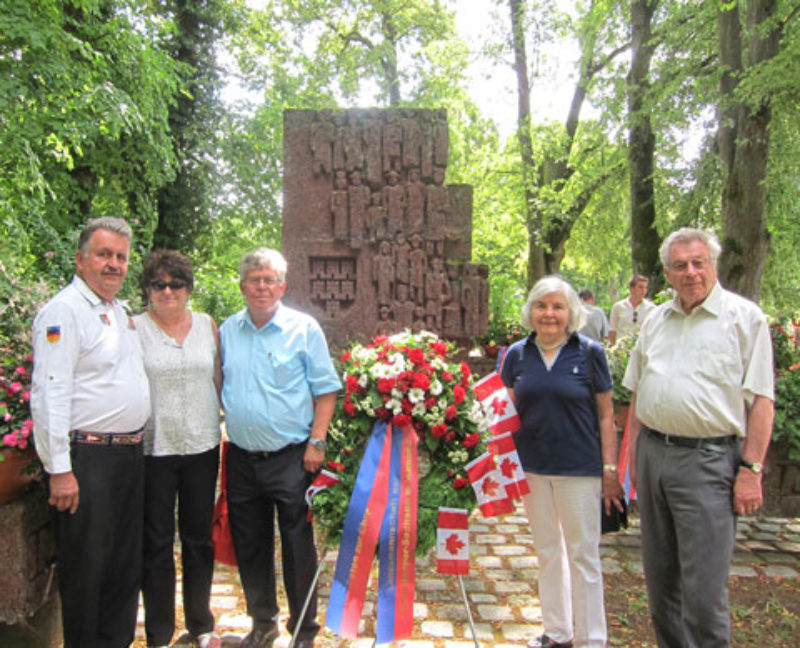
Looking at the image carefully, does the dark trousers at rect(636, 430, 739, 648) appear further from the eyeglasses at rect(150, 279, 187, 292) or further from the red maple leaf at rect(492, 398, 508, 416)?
the eyeglasses at rect(150, 279, 187, 292)

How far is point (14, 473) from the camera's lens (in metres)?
2.61

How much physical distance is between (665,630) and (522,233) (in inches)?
555

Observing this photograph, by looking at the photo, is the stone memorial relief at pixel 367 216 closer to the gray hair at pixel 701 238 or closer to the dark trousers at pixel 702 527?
the gray hair at pixel 701 238

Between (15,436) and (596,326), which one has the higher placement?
(596,326)

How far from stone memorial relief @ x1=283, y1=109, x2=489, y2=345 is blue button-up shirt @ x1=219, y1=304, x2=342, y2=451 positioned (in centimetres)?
242

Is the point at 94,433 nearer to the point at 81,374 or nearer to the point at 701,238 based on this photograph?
the point at 81,374

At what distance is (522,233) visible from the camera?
52.6 ft

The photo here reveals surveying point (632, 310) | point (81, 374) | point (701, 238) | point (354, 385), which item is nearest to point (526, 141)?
point (632, 310)

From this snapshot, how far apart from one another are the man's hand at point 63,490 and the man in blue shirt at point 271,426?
2.27 feet

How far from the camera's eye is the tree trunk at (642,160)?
10.4 meters

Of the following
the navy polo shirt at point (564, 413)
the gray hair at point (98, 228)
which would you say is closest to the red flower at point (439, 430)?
the navy polo shirt at point (564, 413)

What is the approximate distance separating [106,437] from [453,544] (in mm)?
1582

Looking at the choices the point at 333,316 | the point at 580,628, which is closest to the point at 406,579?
the point at 580,628

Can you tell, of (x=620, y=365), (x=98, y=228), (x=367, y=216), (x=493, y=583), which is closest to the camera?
(x=98, y=228)
